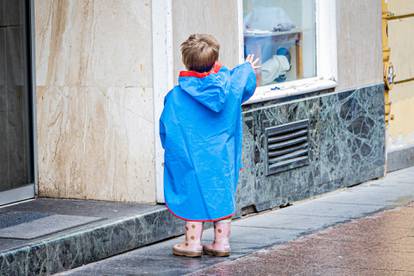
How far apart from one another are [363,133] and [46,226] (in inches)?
156

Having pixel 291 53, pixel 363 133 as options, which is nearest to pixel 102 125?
pixel 291 53

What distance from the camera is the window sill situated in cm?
879

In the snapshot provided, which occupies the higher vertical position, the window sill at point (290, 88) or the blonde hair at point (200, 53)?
the blonde hair at point (200, 53)

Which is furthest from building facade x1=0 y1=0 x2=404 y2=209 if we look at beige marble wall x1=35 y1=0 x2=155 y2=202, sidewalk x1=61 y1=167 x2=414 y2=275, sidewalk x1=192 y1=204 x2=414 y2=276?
sidewalk x1=192 y1=204 x2=414 y2=276

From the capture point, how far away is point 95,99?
803cm

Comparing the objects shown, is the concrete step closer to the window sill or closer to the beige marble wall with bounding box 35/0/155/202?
the beige marble wall with bounding box 35/0/155/202

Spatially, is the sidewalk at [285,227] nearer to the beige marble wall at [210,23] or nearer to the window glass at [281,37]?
the window glass at [281,37]

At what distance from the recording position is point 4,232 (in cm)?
703

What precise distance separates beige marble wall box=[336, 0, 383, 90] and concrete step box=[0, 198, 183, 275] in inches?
113

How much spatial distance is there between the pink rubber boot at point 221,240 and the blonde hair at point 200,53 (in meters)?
1.03

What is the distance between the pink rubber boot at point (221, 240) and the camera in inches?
278

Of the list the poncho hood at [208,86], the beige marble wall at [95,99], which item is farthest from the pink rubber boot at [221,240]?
the beige marble wall at [95,99]

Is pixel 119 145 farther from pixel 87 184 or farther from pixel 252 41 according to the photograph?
pixel 252 41

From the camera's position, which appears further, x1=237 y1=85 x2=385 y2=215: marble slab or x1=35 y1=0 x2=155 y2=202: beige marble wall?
x1=237 y1=85 x2=385 y2=215: marble slab
